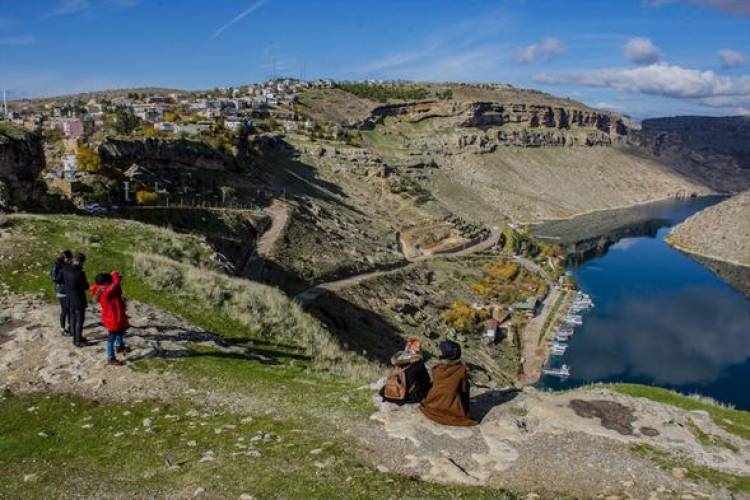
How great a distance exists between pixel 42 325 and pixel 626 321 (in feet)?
202

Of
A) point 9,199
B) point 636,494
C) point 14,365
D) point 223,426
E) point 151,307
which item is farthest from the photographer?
point 9,199

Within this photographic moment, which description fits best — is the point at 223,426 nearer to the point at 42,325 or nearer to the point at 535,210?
the point at 42,325

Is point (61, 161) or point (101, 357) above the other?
point (61, 161)

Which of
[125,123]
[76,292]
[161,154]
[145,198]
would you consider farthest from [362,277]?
[125,123]

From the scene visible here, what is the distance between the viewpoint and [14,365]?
14.8 meters

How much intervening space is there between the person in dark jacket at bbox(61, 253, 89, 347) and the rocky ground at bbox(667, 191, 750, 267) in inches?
4184

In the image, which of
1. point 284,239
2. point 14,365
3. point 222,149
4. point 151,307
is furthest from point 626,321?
point 14,365

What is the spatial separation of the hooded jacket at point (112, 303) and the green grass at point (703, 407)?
12078 millimetres

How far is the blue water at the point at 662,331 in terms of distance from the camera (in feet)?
169

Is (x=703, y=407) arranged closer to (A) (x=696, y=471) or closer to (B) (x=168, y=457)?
(A) (x=696, y=471)

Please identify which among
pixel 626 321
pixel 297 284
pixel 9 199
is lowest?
pixel 626 321

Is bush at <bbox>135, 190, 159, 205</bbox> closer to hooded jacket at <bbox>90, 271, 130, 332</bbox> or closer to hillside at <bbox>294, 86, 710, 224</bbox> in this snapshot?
hooded jacket at <bbox>90, 271, 130, 332</bbox>

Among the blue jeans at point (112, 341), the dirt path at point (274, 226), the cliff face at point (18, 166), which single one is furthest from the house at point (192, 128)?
the blue jeans at point (112, 341)

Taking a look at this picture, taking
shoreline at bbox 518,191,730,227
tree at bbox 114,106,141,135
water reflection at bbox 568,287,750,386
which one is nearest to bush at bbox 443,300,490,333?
water reflection at bbox 568,287,750,386
